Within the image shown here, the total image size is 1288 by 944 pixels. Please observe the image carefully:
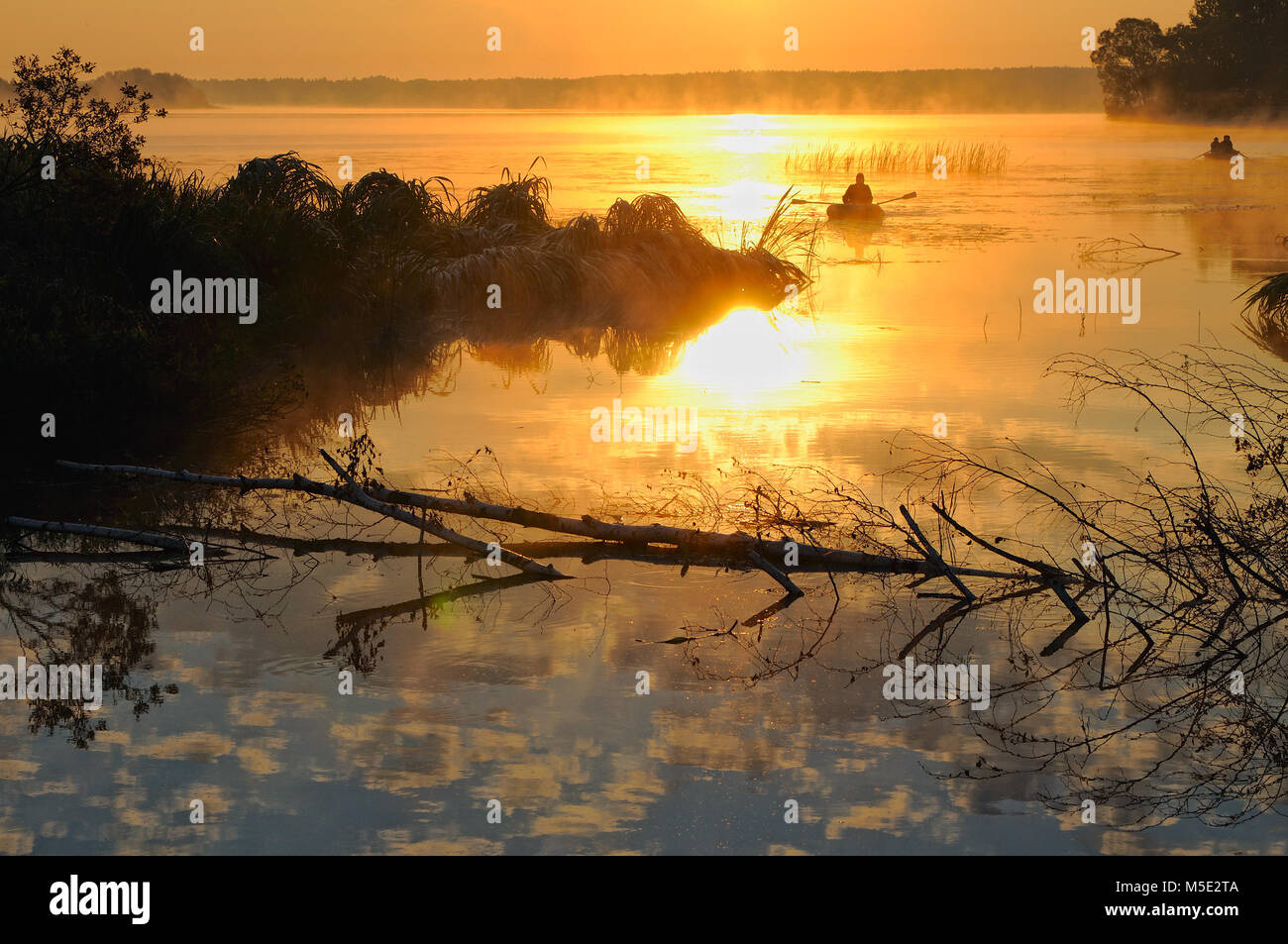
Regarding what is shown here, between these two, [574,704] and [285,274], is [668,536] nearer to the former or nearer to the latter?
[574,704]

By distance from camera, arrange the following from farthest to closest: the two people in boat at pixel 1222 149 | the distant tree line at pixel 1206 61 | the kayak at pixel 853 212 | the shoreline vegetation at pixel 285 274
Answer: the distant tree line at pixel 1206 61 < the two people in boat at pixel 1222 149 < the kayak at pixel 853 212 < the shoreline vegetation at pixel 285 274

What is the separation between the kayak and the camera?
39.6 m

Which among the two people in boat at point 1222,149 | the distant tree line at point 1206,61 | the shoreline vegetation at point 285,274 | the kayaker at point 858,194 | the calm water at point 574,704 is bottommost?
the calm water at point 574,704

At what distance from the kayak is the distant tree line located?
8149cm

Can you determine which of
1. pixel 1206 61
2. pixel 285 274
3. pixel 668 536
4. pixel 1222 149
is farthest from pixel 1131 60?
pixel 668 536

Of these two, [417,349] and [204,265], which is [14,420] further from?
[417,349]

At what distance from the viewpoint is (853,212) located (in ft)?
130

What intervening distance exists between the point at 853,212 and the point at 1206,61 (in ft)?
283

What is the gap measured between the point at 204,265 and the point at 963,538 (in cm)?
1211

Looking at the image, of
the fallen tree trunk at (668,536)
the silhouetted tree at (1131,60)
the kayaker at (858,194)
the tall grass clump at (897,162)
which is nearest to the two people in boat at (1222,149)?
the tall grass clump at (897,162)

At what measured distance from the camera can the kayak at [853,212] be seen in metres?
39.6

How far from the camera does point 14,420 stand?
12.9 meters

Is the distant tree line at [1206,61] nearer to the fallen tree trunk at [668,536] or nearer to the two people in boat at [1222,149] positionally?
the two people in boat at [1222,149]

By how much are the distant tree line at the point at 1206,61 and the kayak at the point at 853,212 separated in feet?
267
